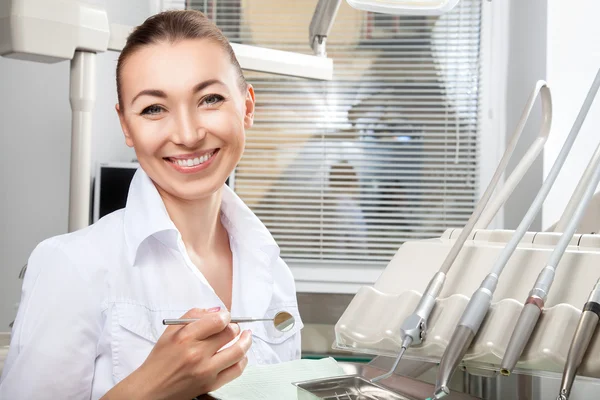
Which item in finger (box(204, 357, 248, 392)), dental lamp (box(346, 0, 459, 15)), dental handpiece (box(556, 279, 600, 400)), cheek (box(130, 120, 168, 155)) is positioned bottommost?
finger (box(204, 357, 248, 392))

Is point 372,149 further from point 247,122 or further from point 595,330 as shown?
point 595,330

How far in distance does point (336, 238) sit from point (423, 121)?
1.94 ft

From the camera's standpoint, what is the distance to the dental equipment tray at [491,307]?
377 mm

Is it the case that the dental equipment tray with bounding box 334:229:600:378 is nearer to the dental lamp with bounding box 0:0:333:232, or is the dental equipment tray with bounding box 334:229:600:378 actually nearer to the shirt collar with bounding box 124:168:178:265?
the shirt collar with bounding box 124:168:178:265

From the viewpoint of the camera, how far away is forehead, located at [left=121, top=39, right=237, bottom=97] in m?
0.80

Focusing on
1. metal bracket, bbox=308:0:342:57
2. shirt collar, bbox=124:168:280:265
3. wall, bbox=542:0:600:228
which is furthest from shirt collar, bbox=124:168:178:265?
wall, bbox=542:0:600:228

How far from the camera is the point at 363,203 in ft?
8.29

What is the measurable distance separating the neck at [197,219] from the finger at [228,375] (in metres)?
0.33

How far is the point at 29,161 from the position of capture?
1879 millimetres

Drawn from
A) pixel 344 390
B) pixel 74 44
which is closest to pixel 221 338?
pixel 344 390

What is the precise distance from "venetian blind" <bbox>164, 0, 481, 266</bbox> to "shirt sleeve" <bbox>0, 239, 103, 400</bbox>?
5.87ft

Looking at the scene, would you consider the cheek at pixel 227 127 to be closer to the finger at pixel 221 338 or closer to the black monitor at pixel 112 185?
the finger at pixel 221 338

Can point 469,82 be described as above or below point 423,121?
above

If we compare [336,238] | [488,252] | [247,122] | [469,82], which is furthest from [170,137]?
[469,82]
